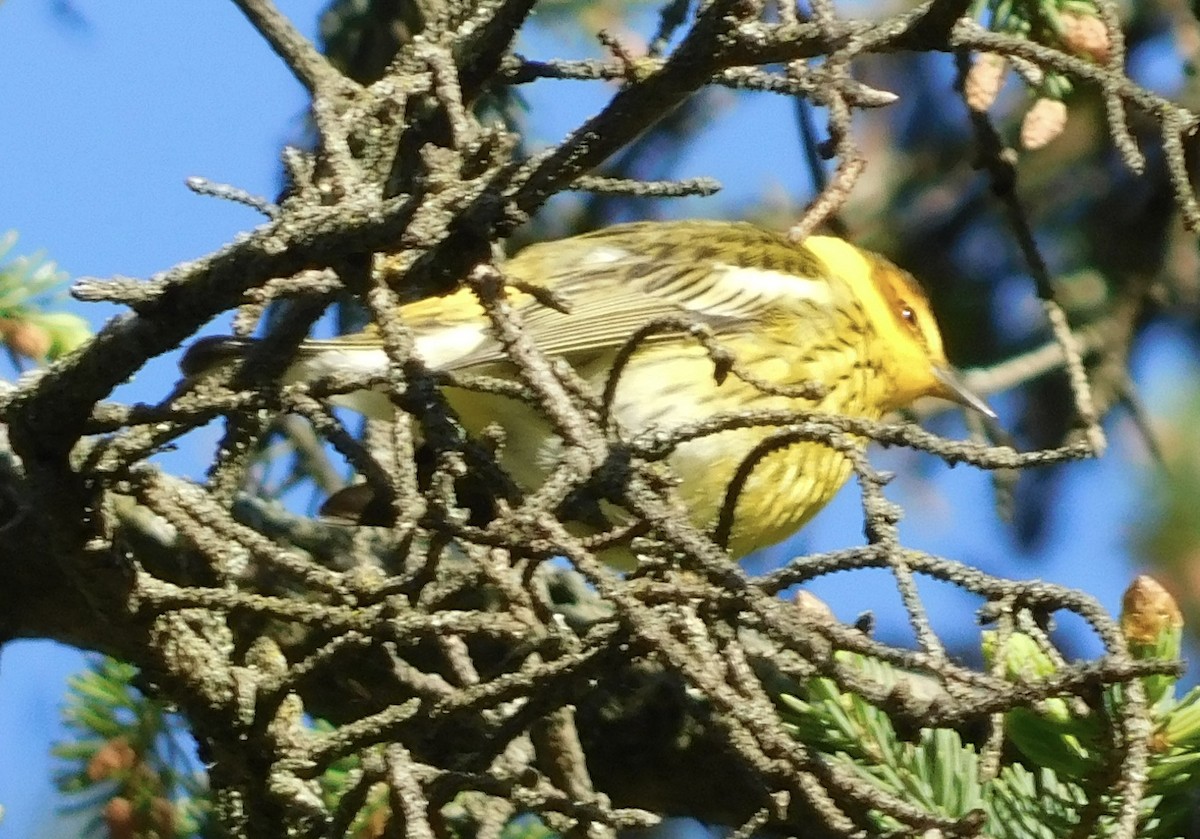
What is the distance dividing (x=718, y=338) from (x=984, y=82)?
713mm

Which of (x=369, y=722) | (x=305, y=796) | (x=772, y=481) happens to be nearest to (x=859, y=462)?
(x=369, y=722)

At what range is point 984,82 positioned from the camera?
102 inches

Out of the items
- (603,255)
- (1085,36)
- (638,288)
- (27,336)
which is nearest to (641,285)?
(638,288)

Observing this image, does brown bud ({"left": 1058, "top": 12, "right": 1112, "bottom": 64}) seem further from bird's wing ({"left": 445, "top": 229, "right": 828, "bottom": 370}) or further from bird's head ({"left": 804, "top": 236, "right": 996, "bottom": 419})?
bird's head ({"left": 804, "top": 236, "right": 996, "bottom": 419})

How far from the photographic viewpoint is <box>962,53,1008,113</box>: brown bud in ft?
8.45

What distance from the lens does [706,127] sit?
4262mm

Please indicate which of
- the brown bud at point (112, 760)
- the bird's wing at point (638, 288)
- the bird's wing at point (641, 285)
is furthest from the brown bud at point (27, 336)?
the bird's wing at point (641, 285)

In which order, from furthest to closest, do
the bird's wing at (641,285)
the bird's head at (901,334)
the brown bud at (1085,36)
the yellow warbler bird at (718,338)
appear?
the bird's head at (901,334), the bird's wing at (641,285), the yellow warbler bird at (718,338), the brown bud at (1085,36)

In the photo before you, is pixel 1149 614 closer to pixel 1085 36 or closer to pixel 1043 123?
pixel 1043 123

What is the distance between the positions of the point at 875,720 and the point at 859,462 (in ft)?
1.51

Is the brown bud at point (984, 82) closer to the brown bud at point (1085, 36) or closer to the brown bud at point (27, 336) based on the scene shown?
the brown bud at point (1085, 36)

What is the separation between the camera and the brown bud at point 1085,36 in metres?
2.55

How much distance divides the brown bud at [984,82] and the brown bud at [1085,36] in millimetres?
106

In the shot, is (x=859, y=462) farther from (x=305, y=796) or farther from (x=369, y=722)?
(x=305, y=796)
